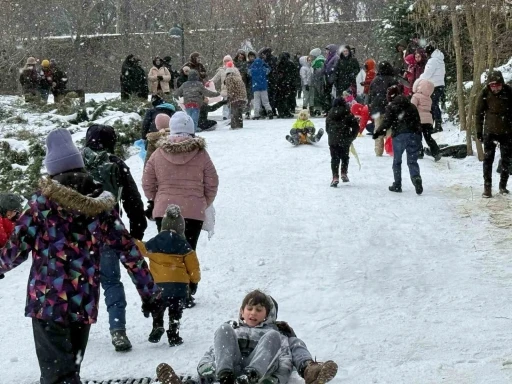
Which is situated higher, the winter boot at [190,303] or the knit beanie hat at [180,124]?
the knit beanie hat at [180,124]

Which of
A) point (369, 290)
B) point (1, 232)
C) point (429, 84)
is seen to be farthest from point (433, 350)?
point (429, 84)

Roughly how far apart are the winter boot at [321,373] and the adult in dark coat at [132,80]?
58.6 feet

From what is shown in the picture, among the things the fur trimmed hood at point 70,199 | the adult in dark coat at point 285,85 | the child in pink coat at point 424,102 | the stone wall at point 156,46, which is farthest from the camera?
the stone wall at point 156,46

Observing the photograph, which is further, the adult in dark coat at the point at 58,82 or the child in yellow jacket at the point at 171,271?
the adult in dark coat at the point at 58,82

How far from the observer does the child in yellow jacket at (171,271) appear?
252 inches

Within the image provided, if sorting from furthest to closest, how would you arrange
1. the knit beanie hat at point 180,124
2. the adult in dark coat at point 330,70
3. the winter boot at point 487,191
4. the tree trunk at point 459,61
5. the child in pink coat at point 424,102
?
the adult in dark coat at point 330,70
the tree trunk at point 459,61
the child in pink coat at point 424,102
the winter boot at point 487,191
the knit beanie hat at point 180,124

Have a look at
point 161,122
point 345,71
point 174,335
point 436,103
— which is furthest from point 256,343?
point 345,71

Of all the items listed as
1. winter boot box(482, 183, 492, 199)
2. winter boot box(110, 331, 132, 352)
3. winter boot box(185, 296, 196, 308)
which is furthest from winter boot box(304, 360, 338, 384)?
winter boot box(482, 183, 492, 199)

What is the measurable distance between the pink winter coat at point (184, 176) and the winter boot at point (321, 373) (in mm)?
2415

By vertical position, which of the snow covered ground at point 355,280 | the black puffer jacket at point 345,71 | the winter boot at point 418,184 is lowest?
the snow covered ground at point 355,280

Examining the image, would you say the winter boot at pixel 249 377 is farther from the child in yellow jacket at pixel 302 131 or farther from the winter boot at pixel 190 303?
the child in yellow jacket at pixel 302 131

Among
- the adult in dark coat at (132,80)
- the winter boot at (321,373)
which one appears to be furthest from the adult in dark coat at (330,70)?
the winter boot at (321,373)

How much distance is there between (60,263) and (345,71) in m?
17.5

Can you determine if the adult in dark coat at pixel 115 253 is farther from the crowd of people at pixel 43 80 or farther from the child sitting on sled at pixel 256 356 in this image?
the crowd of people at pixel 43 80
